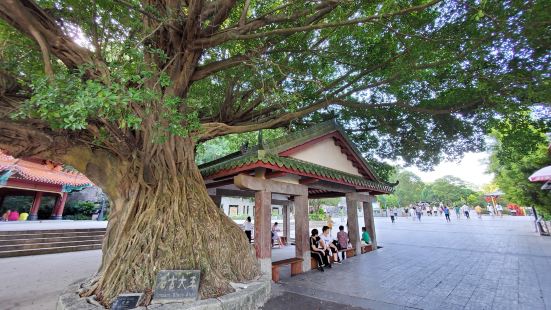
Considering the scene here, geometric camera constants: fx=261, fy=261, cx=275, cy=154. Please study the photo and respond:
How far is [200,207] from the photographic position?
4.92 metres

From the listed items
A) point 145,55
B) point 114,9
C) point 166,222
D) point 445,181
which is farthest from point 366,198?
point 445,181

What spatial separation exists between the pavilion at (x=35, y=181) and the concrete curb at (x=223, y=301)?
47.0ft

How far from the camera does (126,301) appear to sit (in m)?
3.56

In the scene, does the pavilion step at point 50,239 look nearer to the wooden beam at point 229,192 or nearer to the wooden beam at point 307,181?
the wooden beam at point 229,192

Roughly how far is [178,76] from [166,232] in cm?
285

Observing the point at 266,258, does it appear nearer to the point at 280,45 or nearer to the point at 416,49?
the point at 280,45

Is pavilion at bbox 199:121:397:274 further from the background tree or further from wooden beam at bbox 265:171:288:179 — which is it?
the background tree

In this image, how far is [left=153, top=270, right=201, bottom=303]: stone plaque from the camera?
12.0 ft

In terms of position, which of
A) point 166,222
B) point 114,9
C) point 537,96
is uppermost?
point 114,9

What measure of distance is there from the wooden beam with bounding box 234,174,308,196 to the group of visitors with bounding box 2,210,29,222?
19495 mm

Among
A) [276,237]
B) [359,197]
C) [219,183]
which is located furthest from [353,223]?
[219,183]

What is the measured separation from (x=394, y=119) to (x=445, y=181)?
182 ft

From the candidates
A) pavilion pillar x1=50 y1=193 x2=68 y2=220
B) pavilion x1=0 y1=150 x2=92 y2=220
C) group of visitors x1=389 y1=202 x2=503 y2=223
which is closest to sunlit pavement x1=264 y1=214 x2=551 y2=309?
group of visitors x1=389 y1=202 x2=503 y2=223

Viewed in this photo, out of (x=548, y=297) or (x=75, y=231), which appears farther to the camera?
(x=75, y=231)
